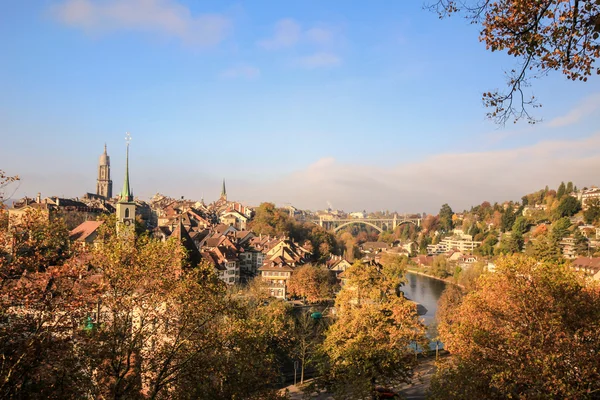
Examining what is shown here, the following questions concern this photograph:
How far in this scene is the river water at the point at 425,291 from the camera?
38256 mm

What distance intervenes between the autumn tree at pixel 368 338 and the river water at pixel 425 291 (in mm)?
20963

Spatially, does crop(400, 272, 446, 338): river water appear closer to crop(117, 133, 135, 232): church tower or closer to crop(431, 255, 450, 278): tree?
crop(431, 255, 450, 278): tree

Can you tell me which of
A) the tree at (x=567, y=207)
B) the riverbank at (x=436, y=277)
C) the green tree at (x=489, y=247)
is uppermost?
the tree at (x=567, y=207)

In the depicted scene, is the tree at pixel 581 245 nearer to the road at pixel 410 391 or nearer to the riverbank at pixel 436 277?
the riverbank at pixel 436 277

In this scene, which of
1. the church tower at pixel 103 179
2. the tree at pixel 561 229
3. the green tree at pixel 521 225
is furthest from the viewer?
the church tower at pixel 103 179

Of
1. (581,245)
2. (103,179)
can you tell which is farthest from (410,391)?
(103,179)

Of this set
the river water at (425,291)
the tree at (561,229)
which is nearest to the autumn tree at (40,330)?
the river water at (425,291)

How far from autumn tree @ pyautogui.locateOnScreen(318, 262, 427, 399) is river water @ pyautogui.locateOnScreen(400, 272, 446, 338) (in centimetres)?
2096

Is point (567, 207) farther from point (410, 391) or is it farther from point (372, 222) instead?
point (372, 222)

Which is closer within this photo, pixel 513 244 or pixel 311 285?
pixel 311 285

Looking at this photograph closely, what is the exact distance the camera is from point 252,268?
148 feet

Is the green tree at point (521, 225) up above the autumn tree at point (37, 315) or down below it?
below

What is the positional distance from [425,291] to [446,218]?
55.0 m

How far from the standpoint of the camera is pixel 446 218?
101125mm
